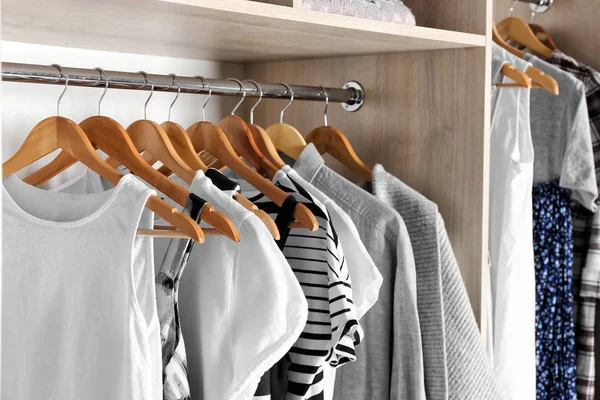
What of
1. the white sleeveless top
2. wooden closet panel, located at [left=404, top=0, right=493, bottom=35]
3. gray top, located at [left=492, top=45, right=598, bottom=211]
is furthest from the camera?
gray top, located at [left=492, top=45, right=598, bottom=211]

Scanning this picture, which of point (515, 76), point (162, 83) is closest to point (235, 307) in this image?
point (162, 83)

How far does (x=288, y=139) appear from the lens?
4.26 feet

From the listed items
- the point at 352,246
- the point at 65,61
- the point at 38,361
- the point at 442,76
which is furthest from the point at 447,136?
the point at 38,361

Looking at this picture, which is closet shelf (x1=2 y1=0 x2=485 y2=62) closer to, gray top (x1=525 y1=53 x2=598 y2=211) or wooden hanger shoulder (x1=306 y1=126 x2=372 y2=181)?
wooden hanger shoulder (x1=306 y1=126 x2=372 y2=181)

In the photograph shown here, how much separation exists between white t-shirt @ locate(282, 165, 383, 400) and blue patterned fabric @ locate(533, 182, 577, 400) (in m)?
0.68

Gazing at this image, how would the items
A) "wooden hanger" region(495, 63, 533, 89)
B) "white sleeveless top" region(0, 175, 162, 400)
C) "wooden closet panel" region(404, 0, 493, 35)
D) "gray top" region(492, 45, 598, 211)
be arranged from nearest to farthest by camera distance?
"white sleeveless top" region(0, 175, 162, 400) → "wooden closet panel" region(404, 0, 493, 35) → "wooden hanger" region(495, 63, 533, 89) → "gray top" region(492, 45, 598, 211)

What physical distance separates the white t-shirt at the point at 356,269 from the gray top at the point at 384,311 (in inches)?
4.1

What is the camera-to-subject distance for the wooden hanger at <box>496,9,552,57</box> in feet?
5.55

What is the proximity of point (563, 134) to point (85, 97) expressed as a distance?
980mm

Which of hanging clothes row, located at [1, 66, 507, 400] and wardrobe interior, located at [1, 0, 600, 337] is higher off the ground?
wardrobe interior, located at [1, 0, 600, 337]

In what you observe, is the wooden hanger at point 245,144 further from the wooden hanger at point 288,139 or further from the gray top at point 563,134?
the gray top at point 563,134

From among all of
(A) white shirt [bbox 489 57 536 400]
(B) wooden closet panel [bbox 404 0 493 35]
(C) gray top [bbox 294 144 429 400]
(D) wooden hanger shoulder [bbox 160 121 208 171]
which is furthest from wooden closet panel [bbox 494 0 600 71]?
(D) wooden hanger shoulder [bbox 160 121 208 171]

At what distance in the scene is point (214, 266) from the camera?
978 mm

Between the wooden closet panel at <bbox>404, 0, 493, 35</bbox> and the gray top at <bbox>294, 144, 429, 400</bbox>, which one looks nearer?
the gray top at <bbox>294, 144, 429, 400</bbox>
